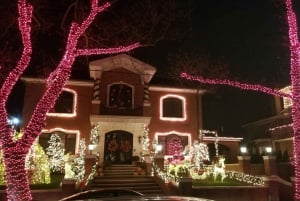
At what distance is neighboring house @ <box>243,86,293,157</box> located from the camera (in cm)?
2522

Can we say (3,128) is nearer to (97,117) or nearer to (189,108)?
(97,117)

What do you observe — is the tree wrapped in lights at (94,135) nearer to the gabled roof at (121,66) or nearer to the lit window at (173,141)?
the gabled roof at (121,66)

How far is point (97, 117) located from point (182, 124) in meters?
6.25

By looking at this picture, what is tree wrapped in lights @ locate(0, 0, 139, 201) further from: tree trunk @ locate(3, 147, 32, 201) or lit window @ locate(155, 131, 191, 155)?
lit window @ locate(155, 131, 191, 155)

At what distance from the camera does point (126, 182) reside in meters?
16.0

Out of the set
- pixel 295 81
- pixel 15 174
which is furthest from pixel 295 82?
pixel 15 174

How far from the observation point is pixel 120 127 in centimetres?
2169

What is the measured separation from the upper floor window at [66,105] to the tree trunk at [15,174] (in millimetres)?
13662

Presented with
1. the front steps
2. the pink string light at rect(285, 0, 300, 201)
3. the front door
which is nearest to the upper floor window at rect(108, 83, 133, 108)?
the front door

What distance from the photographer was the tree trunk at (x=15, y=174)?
321 inches

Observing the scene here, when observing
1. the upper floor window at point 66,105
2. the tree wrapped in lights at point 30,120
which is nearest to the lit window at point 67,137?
the upper floor window at point 66,105

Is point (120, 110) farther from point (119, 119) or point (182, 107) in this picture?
point (182, 107)

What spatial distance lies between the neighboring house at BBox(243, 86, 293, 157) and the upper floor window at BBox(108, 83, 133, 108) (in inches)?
413

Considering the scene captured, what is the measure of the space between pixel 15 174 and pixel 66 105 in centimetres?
1412
